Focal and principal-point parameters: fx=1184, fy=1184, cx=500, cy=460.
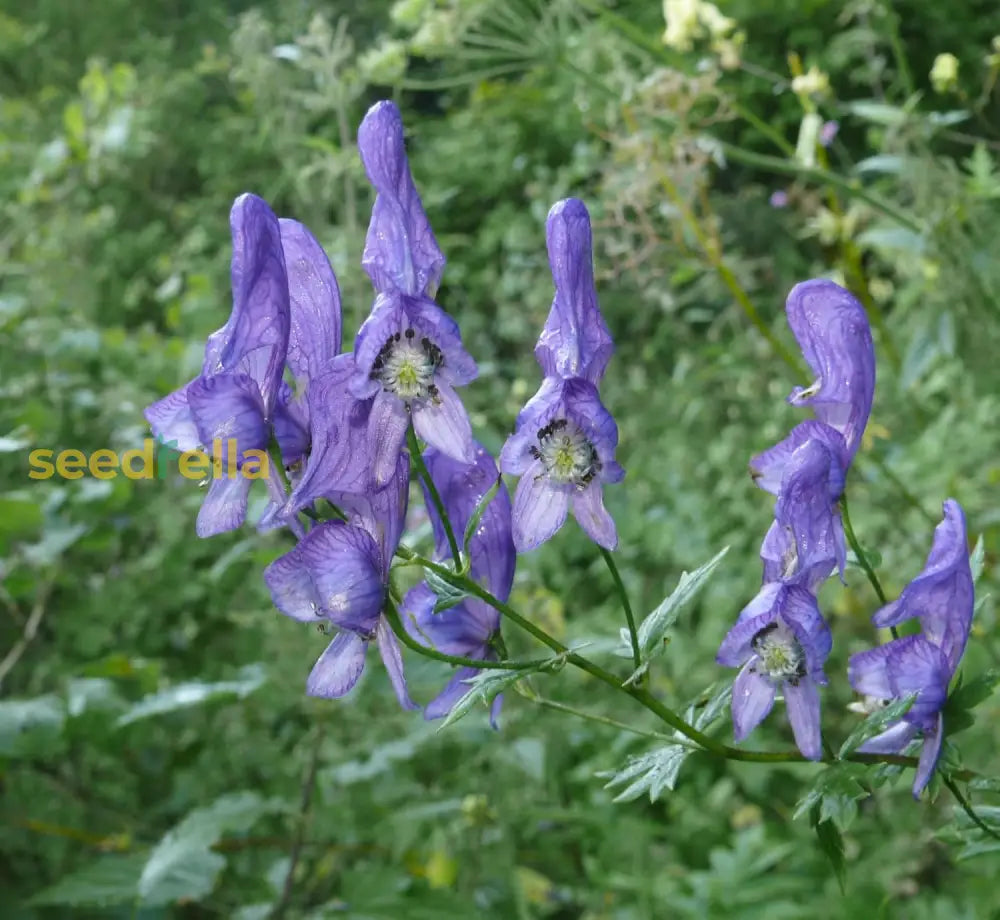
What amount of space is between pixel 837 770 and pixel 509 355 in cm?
329

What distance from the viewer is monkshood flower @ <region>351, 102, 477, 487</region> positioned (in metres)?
0.57

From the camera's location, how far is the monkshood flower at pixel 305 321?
0.60m

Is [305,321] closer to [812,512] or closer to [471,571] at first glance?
[471,571]

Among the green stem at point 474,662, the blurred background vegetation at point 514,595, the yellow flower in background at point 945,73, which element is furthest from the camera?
the yellow flower in background at point 945,73

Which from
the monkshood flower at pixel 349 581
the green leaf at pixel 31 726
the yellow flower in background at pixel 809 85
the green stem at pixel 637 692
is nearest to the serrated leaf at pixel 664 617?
the green stem at pixel 637 692

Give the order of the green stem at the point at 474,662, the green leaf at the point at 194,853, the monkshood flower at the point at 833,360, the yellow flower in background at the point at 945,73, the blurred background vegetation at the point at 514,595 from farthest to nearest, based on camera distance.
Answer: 1. the yellow flower in background at the point at 945,73
2. the blurred background vegetation at the point at 514,595
3. the green leaf at the point at 194,853
4. the monkshood flower at the point at 833,360
5. the green stem at the point at 474,662

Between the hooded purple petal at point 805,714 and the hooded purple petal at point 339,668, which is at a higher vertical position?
the hooded purple petal at point 339,668

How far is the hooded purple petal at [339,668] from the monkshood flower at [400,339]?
87 millimetres

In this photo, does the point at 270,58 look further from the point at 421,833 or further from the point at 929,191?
the point at 421,833

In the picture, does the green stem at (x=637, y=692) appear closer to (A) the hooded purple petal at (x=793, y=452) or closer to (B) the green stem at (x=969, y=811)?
(B) the green stem at (x=969, y=811)

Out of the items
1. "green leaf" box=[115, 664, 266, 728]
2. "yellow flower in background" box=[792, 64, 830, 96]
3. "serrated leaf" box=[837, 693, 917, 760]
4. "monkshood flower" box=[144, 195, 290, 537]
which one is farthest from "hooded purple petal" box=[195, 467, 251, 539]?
"yellow flower in background" box=[792, 64, 830, 96]

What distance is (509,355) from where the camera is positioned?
382 centimetres

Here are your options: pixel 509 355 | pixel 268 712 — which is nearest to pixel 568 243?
pixel 268 712

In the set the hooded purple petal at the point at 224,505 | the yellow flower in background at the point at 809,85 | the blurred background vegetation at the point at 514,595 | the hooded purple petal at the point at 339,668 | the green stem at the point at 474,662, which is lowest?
the blurred background vegetation at the point at 514,595
